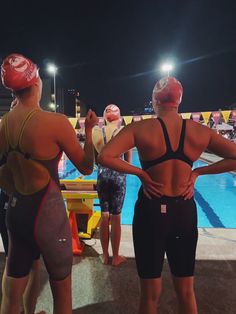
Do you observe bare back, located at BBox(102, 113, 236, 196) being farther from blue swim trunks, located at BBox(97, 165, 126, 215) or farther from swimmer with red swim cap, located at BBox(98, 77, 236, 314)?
blue swim trunks, located at BBox(97, 165, 126, 215)

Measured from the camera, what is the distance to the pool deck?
2.93m

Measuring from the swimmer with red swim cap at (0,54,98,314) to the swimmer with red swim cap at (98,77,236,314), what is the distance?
13.8 inches

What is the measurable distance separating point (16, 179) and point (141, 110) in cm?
13243

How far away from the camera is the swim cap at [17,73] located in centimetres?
197

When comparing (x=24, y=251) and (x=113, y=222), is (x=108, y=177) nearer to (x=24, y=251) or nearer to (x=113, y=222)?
(x=113, y=222)

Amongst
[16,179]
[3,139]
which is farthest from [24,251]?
[3,139]

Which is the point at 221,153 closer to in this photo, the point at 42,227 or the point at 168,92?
the point at 168,92

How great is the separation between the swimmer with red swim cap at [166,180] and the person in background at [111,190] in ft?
5.60

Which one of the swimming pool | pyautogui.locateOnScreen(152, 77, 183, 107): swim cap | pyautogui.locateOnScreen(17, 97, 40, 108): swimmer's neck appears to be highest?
pyautogui.locateOnScreen(152, 77, 183, 107): swim cap

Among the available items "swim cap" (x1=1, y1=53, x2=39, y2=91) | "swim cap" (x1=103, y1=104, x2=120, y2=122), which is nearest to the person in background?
"swim cap" (x1=103, y1=104, x2=120, y2=122)

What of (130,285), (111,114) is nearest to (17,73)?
(111,114)

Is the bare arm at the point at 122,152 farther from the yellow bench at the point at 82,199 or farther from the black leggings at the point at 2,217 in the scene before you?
the yellow bench at the point at 82,199

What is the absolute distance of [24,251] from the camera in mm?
2014

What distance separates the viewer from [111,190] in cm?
392
